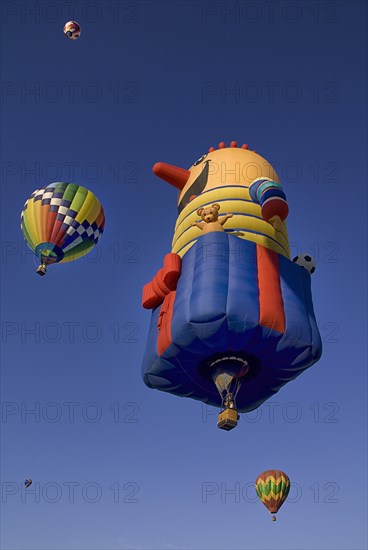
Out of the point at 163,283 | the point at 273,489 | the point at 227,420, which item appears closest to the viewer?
the point at 227,420

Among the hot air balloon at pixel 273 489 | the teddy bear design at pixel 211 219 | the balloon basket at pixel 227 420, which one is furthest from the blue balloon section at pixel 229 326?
the hot air balloon at pixel 273 489

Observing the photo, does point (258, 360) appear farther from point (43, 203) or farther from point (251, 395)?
point (43, 203)

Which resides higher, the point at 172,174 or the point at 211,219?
the point at 172,174

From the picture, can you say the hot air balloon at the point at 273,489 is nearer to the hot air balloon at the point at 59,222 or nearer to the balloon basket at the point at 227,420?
the balloon basket at the point at 227,420

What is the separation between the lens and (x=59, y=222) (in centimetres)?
1770

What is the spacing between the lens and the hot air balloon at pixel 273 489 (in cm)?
2198

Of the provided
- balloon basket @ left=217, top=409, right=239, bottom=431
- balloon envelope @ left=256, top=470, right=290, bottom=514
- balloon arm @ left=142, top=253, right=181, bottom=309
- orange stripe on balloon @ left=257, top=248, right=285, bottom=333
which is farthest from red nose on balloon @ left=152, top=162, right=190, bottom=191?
balloon envelope @ left=256, top=470, right=290, bottom=514

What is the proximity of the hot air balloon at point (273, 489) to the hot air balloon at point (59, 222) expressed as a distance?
10943 mm

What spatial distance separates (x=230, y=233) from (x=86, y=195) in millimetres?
6119

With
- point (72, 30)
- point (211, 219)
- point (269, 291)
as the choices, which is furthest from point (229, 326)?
point (72, 30)

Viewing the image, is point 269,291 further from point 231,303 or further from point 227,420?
point 227,420

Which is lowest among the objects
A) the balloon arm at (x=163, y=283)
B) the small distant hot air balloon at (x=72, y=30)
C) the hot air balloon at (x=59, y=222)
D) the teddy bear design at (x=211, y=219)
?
the balloon arm at (x=163, y=283)

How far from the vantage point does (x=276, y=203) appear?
44.4 ft

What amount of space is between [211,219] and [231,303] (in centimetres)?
266
